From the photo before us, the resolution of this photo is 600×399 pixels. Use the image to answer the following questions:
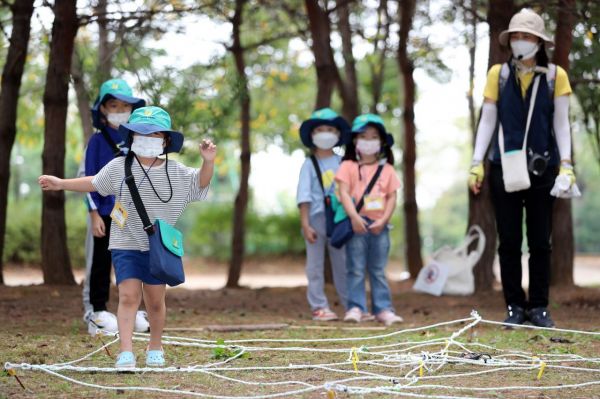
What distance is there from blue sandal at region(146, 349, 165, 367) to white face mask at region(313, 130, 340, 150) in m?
3.44

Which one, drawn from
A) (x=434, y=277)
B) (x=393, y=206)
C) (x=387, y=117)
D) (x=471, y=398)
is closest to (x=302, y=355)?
(x=471, y=398)

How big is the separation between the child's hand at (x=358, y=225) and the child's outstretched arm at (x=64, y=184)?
113 inches

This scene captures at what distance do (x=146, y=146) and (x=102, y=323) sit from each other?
1849 millimetres

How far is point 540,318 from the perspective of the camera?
648cm

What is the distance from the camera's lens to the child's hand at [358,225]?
7.43 m

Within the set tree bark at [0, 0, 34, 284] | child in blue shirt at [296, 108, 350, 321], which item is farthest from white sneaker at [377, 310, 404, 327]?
tree bark at [0, 0, 34, 284]

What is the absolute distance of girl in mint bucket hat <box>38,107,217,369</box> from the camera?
4.91 m

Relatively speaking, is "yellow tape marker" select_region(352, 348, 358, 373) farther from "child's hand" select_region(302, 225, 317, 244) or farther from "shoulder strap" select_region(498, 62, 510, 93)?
"child's hand" select_region(302, 225, 317, 244)

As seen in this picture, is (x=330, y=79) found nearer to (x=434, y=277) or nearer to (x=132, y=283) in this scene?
(x=434, y=277)

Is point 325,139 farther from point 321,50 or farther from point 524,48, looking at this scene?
point 321,50

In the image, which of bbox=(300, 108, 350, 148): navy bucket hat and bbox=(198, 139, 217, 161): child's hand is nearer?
bbox=(198, 139, 217, 161): child's hand

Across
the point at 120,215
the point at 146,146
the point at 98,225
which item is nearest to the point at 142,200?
the point at 120,215

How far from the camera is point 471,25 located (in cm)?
1243

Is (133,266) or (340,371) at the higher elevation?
(133,266)
